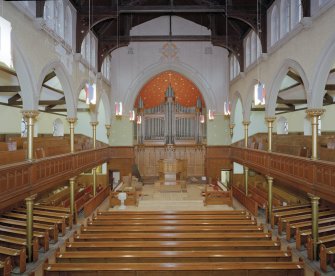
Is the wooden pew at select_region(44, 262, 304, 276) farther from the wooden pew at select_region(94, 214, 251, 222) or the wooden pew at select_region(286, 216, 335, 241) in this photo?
the wooden pew at select_region(94, 214, 251, 222)

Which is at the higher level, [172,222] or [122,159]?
[122,159]

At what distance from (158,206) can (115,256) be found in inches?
362

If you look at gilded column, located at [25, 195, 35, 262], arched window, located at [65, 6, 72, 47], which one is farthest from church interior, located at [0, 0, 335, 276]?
arched window, located at [65, 6, 72, 47]

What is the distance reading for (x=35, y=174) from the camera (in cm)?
1026

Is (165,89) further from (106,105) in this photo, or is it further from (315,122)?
(315,122)

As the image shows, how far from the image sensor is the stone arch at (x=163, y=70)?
23.3 meters

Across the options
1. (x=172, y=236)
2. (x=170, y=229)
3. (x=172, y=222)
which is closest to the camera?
(x=172, y=236)

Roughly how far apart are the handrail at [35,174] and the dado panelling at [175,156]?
9.21 metres

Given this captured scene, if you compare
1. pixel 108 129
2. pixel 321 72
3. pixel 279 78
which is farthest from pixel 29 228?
pixel 108 129

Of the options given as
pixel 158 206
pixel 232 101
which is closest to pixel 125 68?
pixel 232 101

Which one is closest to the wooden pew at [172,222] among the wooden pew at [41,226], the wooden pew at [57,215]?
the wooden pew at [41,226]

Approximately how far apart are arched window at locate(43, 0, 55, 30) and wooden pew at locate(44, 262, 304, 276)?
30.1ft

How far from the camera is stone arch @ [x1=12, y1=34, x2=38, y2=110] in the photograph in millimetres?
10047

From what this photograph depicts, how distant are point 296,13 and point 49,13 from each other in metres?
9.85
